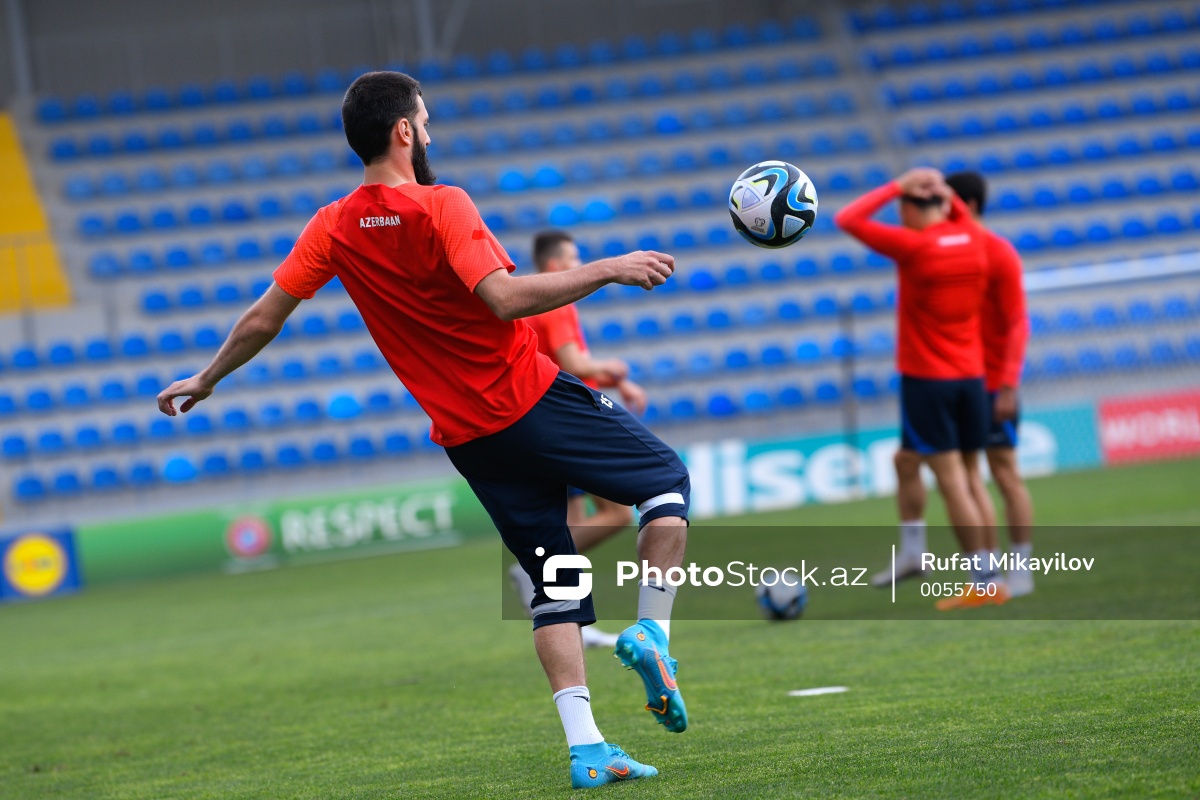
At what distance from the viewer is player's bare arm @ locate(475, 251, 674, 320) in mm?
3635

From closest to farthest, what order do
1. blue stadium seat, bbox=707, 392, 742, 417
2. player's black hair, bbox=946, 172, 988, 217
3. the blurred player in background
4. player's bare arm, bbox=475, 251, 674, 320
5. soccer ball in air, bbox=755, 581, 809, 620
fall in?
player's bare arm, bbox=475, 251, 674, 320 → the blurred player in background → soccer ball in air, bbox=755, 581, 809, 620 → player's black hair, bbox=946, 172, 988, 217 → blue stadium seat, bbox=707, 392, 742, 417

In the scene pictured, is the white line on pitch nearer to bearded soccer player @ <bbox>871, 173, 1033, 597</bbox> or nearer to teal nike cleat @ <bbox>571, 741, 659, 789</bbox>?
teal nike cleat @ <bbox>571, 741, 659, 789</bbox>

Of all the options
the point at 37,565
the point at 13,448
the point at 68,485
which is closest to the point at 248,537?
the point at 37,565

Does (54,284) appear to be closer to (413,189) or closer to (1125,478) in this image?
(1125,478)

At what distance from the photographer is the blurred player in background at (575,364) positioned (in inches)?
277

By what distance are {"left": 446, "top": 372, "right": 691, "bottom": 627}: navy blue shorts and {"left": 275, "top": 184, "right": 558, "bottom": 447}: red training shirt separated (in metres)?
0.07

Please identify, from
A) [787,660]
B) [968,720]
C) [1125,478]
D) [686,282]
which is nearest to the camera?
[968,720]

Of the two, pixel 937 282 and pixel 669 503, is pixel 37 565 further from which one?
pixel 669 503

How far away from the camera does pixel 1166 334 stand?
1795 cm

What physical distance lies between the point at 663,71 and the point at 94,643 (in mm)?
16580

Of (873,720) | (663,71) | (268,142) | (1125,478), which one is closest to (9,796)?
(873,720)

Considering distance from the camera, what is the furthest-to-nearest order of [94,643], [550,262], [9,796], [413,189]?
[94,643]
[550,262]
[9,796]
[413,189]

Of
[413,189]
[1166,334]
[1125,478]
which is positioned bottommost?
[1125,478]

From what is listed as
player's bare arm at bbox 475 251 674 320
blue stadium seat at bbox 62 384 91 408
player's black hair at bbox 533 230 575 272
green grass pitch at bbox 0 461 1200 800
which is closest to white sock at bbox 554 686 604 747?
green grass pitch at bbox 0 461 1200 800
